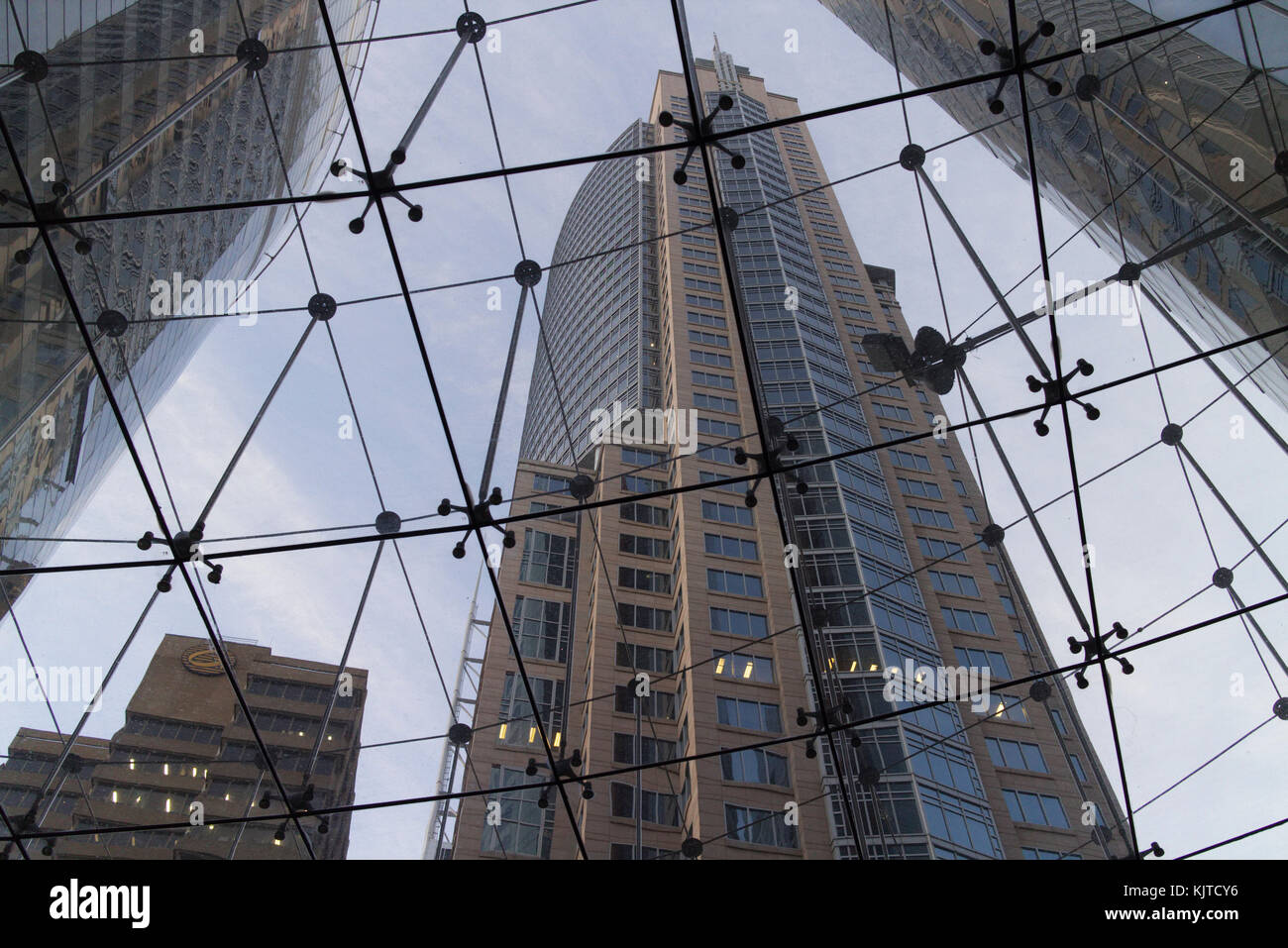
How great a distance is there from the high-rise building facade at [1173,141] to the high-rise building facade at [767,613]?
9.08 meters

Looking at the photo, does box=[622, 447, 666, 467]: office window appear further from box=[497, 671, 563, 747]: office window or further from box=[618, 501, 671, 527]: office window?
box=[497, 671, 563, 747]: office window

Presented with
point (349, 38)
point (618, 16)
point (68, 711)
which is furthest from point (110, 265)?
point (618, 16)

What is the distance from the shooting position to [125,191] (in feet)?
52.2

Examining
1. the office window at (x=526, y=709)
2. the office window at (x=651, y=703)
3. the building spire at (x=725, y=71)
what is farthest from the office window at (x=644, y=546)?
the building spire at (x=725, y=71)

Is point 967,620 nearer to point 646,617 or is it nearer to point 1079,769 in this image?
point 1079,769

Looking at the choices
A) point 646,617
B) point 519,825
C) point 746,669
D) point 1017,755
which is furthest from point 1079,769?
point 519,825

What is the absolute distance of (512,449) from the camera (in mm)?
26812

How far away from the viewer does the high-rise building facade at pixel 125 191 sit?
1424 centimetres

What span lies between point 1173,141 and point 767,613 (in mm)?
32340

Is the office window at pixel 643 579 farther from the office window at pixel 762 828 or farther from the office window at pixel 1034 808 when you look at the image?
the office window at pixel 1034 808

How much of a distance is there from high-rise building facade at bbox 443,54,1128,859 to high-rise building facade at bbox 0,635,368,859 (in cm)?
582

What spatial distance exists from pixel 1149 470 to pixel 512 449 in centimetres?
1524

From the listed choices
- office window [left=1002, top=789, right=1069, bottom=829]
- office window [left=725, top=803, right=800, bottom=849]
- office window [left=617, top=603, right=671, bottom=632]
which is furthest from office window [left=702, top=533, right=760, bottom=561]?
office window [left=1002, top=789, right=1069, bottom=829]
